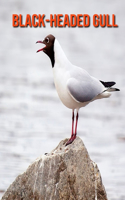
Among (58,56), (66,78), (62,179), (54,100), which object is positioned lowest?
(62,179)

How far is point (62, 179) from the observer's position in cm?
Result: 774

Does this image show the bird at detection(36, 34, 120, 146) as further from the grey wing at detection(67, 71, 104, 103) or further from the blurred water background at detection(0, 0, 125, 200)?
the blurred water background at detection(0, 0, 125, 200)

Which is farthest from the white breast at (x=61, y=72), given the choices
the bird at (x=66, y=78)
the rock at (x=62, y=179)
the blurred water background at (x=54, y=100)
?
the blurred water background at (x=54, y=100)

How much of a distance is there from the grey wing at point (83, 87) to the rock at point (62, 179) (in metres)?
0.64

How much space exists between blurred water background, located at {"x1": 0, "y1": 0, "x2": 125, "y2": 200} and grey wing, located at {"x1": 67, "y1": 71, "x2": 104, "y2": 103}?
285 cm

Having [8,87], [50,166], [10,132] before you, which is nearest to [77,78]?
[50,166]

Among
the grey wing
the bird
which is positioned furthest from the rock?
the grey wing

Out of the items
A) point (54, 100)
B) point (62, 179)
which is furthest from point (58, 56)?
point (54, 100)

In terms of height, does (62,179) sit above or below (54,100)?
below

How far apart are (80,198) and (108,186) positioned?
9.84 ft

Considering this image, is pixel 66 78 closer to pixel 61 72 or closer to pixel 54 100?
pixel 61 72

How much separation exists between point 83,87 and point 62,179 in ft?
4.16

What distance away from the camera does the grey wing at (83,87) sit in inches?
304

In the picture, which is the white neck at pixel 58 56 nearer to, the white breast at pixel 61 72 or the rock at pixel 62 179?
the white breast at pixel 61 72
